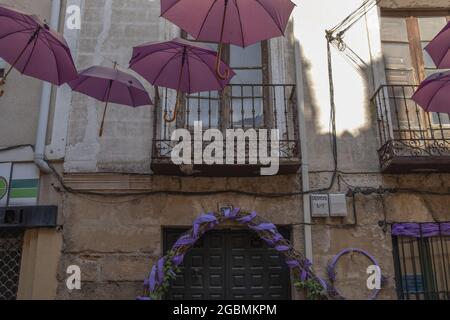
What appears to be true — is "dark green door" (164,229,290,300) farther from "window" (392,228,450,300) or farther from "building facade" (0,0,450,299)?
"window" (392,228,450,300)

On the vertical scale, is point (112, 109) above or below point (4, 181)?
above

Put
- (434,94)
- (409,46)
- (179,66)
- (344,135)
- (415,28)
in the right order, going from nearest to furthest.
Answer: (179,66) → (434,94) → (344,135) → (409,46) → (415,28)

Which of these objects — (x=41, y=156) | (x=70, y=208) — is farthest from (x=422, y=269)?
(x=41, y=156)

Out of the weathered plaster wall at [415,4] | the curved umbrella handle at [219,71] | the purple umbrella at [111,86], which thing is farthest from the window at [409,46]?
the purple umbrella at [111,86]

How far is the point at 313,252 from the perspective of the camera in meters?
5.62

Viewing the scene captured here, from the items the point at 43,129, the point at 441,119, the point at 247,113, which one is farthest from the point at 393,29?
the point at 43,129

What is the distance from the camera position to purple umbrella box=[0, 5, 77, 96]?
4309 mm

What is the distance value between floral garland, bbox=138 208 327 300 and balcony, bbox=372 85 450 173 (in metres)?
1.72

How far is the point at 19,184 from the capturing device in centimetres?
570

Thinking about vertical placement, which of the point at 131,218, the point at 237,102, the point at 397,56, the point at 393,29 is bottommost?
the point at 131,218

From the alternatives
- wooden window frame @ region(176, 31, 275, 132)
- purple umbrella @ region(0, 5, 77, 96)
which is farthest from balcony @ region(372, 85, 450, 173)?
purple umbrella @ region(0, 5, 77, 96)

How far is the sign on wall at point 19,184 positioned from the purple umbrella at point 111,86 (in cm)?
136

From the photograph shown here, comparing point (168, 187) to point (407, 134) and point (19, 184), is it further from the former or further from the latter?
point (407, 134)

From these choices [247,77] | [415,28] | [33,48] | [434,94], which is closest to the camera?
[33,48]
